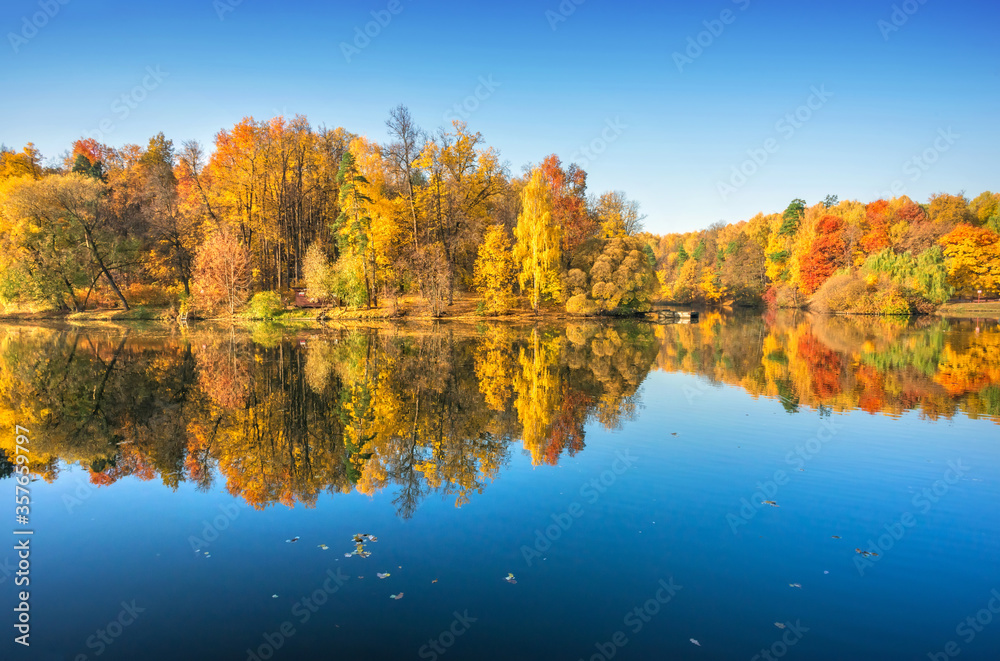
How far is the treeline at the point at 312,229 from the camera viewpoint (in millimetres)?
47375

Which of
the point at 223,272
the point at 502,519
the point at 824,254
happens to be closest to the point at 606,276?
the point at 223,272

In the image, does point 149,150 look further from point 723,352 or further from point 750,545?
point 750,545

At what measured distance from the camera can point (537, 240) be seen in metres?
47.4

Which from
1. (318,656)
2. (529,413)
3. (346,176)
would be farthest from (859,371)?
(346,176)

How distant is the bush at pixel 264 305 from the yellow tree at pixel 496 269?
1838cm

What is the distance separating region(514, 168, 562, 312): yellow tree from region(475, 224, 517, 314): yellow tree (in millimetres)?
1120

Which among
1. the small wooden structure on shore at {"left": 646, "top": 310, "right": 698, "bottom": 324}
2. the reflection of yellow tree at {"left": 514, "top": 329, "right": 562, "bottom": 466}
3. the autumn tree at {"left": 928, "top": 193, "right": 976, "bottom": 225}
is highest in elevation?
the autumn tree at {"left": 928, "top": 193, "right": 976, "bottom": 225}

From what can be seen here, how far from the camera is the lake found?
5336mm

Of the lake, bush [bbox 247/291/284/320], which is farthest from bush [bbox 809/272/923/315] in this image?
bush [bbox 247/291/284/320]

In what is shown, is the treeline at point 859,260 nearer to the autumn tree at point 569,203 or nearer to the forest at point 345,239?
the forest at point 345,239

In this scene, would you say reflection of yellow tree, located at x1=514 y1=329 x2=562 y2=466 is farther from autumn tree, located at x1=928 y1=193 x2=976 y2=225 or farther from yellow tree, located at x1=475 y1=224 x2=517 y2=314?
autumn tree, located at x1=928 y1=193 x2=976 y2=225

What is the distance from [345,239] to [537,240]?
1682cm

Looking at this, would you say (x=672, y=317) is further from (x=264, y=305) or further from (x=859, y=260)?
(x=264, y=305)

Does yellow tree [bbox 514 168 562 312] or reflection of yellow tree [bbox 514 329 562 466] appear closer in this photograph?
reflection of yellow tree [bbox 514 329 562 466]
